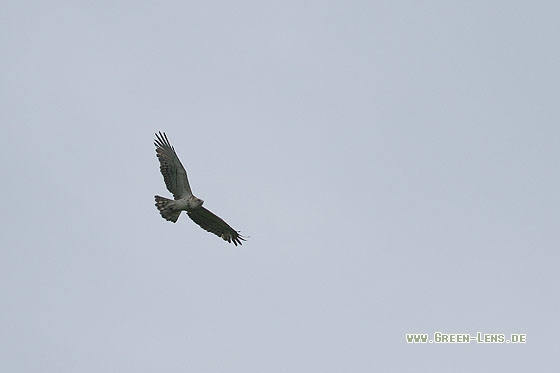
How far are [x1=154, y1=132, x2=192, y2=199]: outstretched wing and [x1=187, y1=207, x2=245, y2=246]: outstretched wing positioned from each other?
1.04m

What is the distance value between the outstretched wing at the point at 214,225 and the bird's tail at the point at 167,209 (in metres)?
0.71

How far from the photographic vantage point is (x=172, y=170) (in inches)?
1656

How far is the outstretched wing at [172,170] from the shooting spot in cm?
4194

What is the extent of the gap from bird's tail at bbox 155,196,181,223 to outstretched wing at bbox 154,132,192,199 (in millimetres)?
406

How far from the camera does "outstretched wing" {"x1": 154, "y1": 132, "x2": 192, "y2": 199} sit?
41.9 metres

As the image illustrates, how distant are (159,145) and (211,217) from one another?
3508mm

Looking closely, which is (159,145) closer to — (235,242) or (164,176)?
(164,176)

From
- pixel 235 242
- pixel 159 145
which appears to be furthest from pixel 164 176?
pixel 235 242

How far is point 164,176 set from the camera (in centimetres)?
4228

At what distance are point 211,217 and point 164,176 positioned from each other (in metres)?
2.47

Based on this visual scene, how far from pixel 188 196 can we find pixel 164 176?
1.32 meters

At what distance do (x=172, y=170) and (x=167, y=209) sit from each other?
1.53m

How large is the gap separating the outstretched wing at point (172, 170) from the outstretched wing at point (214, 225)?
1.04 metres

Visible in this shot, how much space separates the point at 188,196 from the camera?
4184cm
